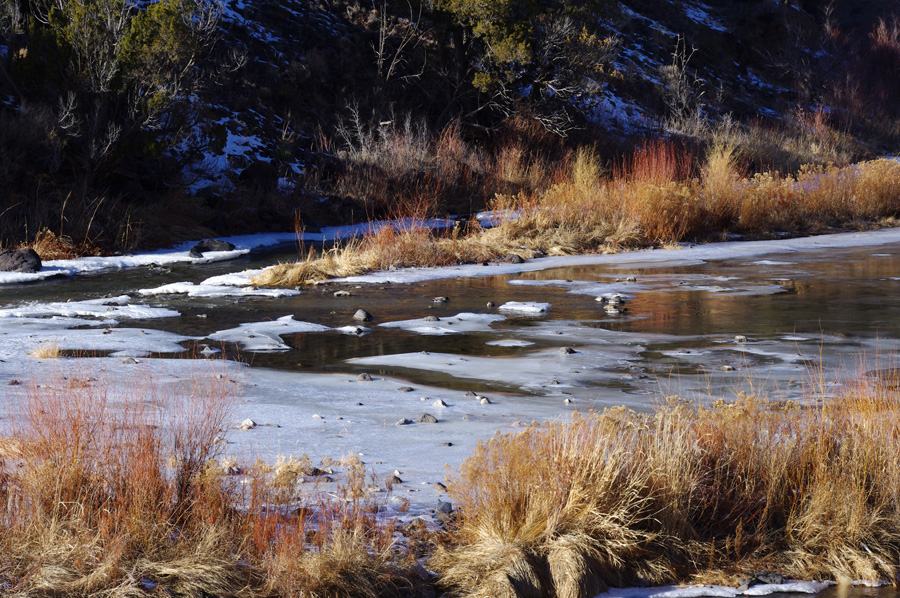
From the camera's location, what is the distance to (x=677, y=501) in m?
4.08

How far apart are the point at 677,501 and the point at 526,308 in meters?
5.53

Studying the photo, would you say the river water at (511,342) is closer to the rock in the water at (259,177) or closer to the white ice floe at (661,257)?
the white ice floe at (661,257)

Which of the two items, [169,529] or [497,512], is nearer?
[169,529]

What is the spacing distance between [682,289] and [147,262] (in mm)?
8316

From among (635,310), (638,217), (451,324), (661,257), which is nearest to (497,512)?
(451,324)

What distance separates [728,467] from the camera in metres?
4.29

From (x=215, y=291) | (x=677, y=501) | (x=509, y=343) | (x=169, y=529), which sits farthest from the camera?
(x=215, y=291)

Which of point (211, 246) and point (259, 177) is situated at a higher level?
point (259, 177)

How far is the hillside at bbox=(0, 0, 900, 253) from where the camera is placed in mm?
16344

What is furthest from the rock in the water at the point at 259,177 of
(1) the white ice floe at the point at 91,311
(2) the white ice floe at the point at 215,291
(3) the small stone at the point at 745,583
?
(3) the small stone at the point at 745,583

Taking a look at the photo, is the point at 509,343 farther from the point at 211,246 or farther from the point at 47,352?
the point at 211,246

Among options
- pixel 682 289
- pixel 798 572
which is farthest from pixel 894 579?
pixel 682 289

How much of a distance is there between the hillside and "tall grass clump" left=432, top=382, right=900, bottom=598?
41.1 ft

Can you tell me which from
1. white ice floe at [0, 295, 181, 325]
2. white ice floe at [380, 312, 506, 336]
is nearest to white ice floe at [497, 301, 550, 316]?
white ice floe at [380, 312, 506, 336]
